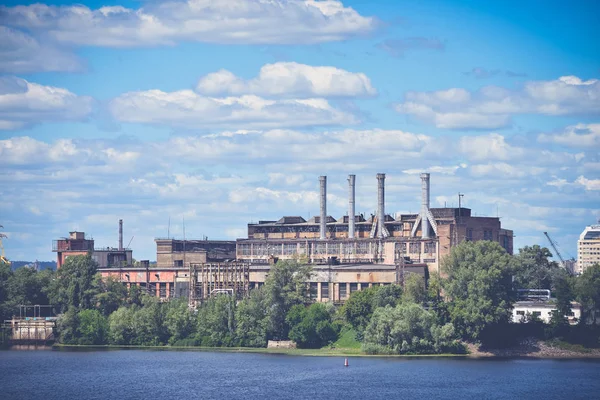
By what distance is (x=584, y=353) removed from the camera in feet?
400

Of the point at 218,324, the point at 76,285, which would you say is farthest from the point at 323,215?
the point at 76,285

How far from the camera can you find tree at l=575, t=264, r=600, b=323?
12450 centimetres

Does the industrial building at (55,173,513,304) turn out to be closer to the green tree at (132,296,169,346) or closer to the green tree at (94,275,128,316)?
the green tree at (94,275,128,316)

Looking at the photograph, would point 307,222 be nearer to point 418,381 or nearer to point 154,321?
point 154,321

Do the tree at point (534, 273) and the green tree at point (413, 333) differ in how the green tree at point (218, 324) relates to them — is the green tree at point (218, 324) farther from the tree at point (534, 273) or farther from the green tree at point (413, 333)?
the tree at point (534, 273)

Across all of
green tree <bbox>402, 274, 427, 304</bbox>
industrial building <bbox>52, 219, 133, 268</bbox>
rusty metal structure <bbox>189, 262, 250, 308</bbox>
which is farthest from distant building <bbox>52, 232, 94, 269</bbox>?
green tree <bbox>402, 274, 427, 304</bbox>

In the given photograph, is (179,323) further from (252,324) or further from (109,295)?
(109,295)

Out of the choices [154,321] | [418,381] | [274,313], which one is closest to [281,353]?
[274,313]

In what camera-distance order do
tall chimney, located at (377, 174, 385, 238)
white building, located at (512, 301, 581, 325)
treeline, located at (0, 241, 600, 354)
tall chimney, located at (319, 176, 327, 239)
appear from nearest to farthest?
treeline, located at (0, 241, 600, 354)
white building, located at (512, 301, 581, 325)
tall chimney, located at (377, 174, 385, 238)
tall chimney, located at (319, 176, 327, 239)

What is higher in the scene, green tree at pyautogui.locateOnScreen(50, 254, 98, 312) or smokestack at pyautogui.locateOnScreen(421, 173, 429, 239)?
smokestack at pyautogui.locateOnScreen(421, 173, 429, 239)

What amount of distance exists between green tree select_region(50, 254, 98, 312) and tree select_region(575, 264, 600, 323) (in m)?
62.3

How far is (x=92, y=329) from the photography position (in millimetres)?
142250

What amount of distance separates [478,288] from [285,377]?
27.9 metres

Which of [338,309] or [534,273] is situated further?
[534,273]
